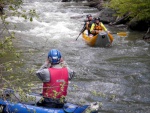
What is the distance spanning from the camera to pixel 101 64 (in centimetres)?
938

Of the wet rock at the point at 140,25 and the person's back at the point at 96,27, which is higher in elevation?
the person's back at the point at 96,27

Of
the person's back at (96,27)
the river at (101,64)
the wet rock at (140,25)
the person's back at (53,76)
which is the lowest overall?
the river at (101,64)

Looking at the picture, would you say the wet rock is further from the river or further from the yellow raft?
the yellow raft

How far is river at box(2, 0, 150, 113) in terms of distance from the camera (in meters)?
6.64

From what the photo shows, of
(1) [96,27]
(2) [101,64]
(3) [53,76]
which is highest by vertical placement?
(3) [53,76]

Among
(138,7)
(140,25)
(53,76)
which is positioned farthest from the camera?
(140,25)

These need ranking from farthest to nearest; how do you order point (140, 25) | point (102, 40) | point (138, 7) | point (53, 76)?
point (140, 25), point (138, 7), point (102, 40), point (53, 76)

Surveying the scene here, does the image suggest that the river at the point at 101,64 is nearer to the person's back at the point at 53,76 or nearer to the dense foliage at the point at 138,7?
the person's back at the point at 53,76

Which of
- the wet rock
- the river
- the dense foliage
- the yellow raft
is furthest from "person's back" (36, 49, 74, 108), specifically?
the wet rock

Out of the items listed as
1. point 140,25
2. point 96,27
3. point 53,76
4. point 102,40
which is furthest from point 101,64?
point 140,25

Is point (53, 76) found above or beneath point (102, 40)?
above

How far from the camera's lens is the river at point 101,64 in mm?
6645

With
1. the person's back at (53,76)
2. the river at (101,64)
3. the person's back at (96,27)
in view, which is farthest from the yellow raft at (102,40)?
the person's back at (53,76)

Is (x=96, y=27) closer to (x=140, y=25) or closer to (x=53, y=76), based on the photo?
(x=140, y=25)
